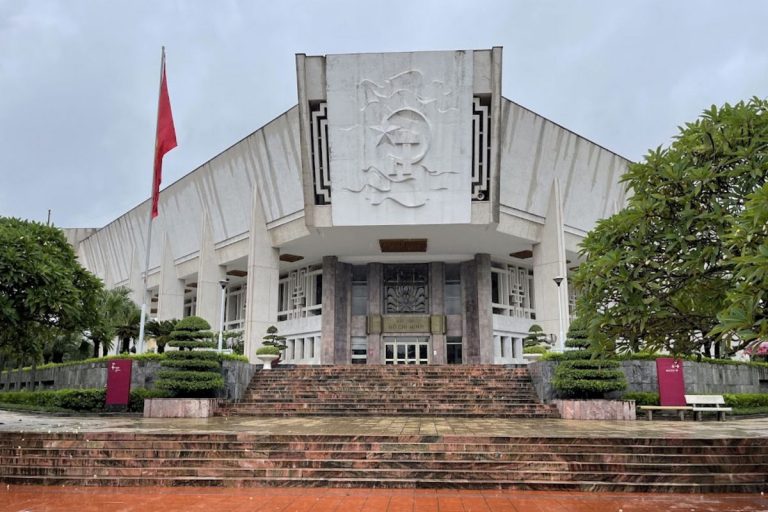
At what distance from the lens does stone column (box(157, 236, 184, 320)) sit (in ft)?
116

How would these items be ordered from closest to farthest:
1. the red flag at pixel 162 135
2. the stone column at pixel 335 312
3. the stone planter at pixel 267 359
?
1. the red flag at pixel 162 135
2. the stone planter at pixel 267 359
3. the stone column at pixel 335 312

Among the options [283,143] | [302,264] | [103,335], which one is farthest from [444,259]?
[103,335]

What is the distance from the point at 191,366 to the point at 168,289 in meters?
20.3

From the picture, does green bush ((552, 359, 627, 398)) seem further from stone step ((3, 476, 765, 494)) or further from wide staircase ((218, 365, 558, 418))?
stone step ((3, 476, 765, 494))

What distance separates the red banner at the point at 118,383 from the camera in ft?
58.2

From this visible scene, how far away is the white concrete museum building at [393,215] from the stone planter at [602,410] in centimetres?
1061

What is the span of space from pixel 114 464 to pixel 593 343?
6949mm

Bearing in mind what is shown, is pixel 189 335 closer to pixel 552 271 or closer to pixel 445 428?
pixel 445 428

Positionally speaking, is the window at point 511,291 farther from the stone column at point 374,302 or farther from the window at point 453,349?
the stone column at point 374,302

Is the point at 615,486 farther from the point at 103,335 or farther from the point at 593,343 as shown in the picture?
the point at 103,335

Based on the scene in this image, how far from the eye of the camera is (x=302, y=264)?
107 feet

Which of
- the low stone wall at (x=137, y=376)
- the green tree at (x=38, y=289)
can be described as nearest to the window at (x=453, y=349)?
the low stone wall at (x=137, y=376)

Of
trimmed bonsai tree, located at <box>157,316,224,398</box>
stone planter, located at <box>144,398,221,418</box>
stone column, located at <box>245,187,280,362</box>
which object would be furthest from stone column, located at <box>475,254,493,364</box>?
stone planter, located at <box>144,398,221,418</box>

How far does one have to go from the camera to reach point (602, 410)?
15242 mm
